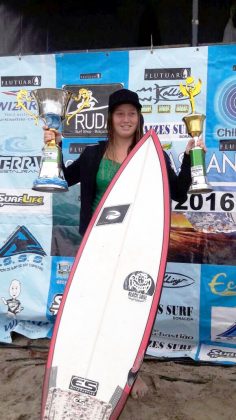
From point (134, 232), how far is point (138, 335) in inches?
21.6

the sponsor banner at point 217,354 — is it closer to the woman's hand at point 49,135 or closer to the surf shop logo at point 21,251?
the surf shop logo at point 21,251

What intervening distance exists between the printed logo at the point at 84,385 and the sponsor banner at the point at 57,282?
1354mm

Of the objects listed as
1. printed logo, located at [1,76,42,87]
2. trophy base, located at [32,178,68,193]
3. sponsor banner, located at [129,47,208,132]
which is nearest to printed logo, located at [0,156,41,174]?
printed logo, located at [1,76,42,87]

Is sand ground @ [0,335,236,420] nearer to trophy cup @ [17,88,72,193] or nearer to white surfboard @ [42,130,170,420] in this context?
white surfboard @ [42,130,170,420]

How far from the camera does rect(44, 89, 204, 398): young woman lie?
2738 millimetres

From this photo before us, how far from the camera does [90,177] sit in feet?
9.18

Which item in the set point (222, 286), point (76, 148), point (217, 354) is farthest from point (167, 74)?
point (217, 354)

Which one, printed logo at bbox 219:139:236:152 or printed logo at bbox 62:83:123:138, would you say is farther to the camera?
printed logo at bbox 62:83:123:138

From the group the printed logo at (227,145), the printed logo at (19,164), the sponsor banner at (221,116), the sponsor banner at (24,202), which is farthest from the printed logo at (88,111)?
the printed logo at (227,145)

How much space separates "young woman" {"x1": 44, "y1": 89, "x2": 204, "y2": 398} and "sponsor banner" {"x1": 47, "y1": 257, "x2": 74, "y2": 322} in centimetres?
101

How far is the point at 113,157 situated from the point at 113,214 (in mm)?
309

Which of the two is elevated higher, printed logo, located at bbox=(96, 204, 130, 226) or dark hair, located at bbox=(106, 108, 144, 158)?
dark hair, located at bbox=(106, 108, 144, 158)

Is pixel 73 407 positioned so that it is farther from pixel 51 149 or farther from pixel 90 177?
pixel 51 149

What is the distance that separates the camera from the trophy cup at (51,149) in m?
2.79
